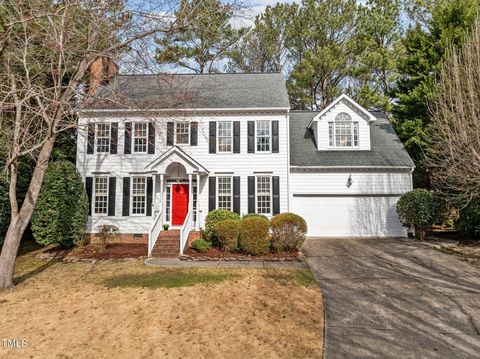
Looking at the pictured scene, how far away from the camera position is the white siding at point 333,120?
1670 cm

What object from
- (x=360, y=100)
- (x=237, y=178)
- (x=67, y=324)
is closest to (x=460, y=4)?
(x=360, y=100)

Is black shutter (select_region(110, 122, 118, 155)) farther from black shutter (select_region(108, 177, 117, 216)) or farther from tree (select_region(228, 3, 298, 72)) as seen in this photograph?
tree (select_region(228, 3, 298, 72))

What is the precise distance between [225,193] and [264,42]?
18.6 m

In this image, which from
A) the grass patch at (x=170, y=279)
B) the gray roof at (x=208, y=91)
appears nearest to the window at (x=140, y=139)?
the gray roof at (x=208, y=91)

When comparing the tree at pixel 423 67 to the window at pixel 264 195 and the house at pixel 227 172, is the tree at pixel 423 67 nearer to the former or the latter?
the house at pixel 227 172

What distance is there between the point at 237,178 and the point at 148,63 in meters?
7.15

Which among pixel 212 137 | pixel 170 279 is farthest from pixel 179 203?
pixel 170 279

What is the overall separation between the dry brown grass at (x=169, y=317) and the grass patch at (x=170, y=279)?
0.06 metres

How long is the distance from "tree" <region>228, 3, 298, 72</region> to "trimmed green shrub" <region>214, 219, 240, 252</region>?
19651 mm

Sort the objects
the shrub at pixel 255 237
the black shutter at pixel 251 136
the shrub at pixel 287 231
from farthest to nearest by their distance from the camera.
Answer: the black shutter at pixel 251 136
the shrub at pixel 287 231
the shrub at pixel 255 237

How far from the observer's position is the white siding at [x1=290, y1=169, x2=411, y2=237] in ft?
51.0

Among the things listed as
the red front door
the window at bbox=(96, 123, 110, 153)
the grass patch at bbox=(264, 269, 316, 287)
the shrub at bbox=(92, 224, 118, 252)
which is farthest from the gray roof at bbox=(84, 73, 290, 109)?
the grass patch at bbox=(264, 269, 316, 287)

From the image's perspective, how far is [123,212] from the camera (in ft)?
49.8

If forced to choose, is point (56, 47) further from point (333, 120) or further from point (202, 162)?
point (333, 120)
